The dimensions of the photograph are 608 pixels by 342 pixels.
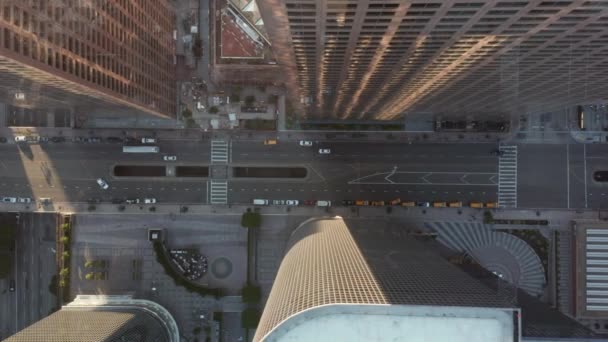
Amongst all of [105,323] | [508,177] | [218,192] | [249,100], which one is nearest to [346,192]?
[218,192]

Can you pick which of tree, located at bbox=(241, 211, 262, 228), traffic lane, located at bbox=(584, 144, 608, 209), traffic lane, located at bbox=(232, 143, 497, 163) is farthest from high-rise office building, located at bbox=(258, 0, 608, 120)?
tree, located at bbox=(241, 211, 262, 228)

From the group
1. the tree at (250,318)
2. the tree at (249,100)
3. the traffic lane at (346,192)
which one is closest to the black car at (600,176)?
the traffic lane at (346,192)

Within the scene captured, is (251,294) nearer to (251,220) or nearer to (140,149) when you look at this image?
(251,220)

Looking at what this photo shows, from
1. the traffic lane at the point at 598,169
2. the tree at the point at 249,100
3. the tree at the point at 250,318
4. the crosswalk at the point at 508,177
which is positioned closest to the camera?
the tree at the point at 250,318

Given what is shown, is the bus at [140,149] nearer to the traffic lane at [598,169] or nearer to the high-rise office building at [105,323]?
the high-rise office building at [105,323]

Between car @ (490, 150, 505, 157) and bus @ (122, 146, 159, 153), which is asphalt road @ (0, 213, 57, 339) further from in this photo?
car @ (490, 150, 505, 157)
